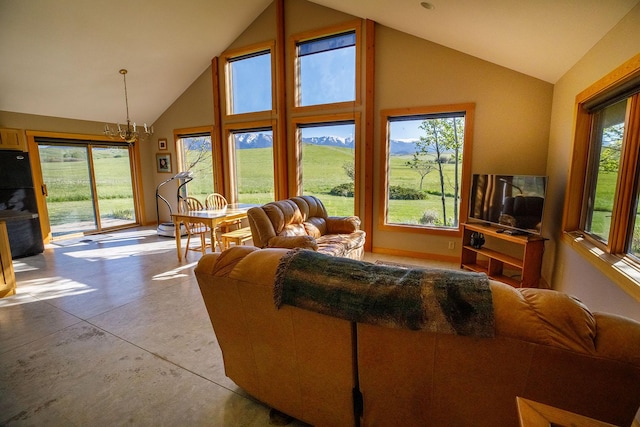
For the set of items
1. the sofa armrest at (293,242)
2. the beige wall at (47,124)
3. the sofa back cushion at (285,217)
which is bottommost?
the sofa armrest at (293,242)

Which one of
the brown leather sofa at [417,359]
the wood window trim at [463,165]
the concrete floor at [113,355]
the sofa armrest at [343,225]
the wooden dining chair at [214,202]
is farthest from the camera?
the wooden dining chair at [214,202]

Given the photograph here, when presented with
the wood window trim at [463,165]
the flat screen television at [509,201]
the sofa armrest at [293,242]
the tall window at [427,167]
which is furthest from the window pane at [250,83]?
the flat screen television at [509,201]

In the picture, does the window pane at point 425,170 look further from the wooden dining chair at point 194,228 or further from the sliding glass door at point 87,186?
the sliding glass door at point 87,186

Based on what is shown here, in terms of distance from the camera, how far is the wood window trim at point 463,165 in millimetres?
3852

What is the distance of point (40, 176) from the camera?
509 centimetres

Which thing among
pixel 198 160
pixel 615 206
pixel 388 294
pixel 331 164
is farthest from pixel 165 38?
pixel 615 206

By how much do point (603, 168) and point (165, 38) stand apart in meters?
5.89

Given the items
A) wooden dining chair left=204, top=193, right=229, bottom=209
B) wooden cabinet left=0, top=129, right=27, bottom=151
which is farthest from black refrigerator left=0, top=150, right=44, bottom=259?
wooden dining chair left=204, top=193, right=229, bottom=209

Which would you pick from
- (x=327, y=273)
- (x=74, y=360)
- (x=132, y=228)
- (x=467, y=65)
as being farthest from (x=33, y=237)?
(x=467, y=65)

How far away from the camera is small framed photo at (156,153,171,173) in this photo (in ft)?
21.6

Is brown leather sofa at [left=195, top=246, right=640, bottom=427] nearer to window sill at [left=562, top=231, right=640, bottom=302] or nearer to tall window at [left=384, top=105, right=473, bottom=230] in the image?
window sill at [left=562, top=231, right=640, bottom=302]

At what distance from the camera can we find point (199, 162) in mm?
6273

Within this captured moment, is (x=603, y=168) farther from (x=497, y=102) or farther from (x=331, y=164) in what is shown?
(x=331, y=164)

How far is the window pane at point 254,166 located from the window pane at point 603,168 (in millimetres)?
4371
